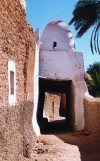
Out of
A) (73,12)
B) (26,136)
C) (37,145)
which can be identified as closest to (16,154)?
(26,136)

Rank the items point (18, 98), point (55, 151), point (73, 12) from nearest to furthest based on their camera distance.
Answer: point (18, 98)
point (55, 151)
point (73, 12)

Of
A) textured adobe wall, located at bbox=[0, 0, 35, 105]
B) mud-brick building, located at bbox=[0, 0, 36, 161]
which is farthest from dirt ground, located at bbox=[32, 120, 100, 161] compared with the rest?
textured adobe wall, located at bbox=[0, 0, 35, 105]

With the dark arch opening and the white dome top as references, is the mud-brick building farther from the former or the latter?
the white dome top

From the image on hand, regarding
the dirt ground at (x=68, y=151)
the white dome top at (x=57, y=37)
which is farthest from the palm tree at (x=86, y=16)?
the dirt ground at (x=68, y=151)

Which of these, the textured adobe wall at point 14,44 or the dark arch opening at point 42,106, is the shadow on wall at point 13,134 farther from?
the dark arch opening at point 42,106

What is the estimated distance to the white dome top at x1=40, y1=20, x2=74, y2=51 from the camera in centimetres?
1420

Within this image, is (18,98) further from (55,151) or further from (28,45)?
(55,151)

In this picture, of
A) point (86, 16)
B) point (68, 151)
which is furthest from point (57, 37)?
point (68, 151)

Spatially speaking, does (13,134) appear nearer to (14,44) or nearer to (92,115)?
(14,44)

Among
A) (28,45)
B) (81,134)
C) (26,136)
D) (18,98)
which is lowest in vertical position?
(81,134)

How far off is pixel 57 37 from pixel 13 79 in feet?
29.8

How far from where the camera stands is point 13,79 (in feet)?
19.2

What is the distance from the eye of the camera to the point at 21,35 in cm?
658

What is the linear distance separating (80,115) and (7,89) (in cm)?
804
